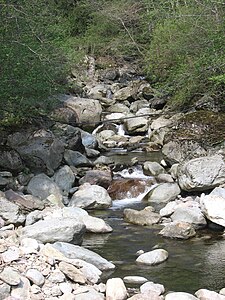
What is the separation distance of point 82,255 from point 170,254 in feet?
5.19

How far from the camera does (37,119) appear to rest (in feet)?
45.4

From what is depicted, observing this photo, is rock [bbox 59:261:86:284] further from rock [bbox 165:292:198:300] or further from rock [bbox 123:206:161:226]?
rock [bbox 123:206:161:226]

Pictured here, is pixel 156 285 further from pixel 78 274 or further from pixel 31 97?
pixel 31 97

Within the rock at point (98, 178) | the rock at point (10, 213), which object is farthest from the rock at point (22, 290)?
the rock at point (98, 178)

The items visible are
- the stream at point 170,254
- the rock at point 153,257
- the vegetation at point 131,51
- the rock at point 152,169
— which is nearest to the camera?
the stream at point 170,254

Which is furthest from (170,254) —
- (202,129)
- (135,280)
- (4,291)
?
(202,129)

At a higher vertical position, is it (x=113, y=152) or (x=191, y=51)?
(x=191, y=51)

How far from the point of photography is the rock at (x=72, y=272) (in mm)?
6801

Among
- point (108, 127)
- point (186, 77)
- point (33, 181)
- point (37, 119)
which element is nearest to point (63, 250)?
point (33, 181)

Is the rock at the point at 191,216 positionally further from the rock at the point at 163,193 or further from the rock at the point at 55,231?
the rock at the point at 55,231

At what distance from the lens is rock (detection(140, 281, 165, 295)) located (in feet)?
21.8

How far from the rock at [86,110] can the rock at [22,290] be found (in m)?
12.5

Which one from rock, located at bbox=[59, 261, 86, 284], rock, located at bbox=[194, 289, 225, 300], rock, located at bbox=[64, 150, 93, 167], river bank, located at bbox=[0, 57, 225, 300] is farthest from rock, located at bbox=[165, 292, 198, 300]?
rock, located at bbox=[64, 150, 93, 167]

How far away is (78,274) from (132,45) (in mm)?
20578
